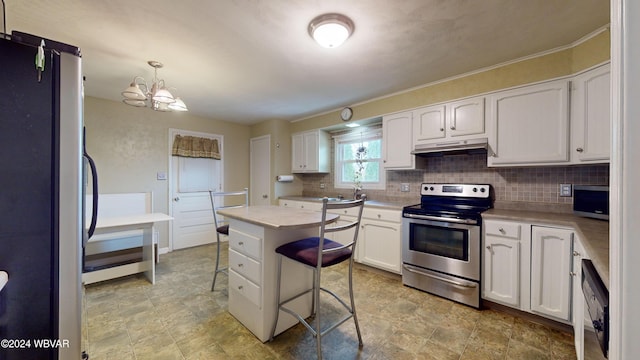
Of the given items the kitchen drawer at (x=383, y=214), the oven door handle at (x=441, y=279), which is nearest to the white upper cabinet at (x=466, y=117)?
the kitchen drawer at (x=383, y=214)

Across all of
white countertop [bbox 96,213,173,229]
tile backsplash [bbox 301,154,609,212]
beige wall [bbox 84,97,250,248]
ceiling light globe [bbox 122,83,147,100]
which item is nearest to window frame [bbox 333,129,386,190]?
tile backsplash [bbox 301,154,609,212]

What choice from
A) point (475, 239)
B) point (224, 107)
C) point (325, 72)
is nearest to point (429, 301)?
point (475, 239)

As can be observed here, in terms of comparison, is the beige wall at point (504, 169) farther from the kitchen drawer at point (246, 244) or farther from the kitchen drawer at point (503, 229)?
the kitchen drawer at point (246, 244)

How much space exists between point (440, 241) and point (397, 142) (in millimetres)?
1292

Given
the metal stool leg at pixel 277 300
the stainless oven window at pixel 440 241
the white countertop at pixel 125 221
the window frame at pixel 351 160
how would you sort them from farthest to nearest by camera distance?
the window frame at pixel 351 160
the white countertop at pixel 125 221
the stainless oven window at pixel 440 241
the metal stool leg at pixel 277 300

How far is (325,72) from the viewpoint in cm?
260

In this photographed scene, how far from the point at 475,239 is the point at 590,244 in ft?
3.48

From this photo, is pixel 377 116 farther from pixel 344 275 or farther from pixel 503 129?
pixel 344 275

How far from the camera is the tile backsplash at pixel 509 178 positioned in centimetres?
224

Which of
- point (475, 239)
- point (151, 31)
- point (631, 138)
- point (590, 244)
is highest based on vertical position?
point (151, 31)

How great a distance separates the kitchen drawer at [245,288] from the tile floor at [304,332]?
29cm

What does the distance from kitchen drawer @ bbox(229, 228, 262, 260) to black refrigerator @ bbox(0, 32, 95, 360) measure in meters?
0.96

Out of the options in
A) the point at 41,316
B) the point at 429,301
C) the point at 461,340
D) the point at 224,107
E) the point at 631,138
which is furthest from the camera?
the point at 224,107

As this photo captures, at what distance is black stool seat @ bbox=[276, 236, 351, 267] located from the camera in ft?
Answer: 5.30
